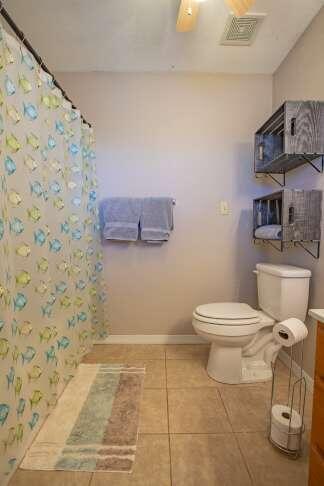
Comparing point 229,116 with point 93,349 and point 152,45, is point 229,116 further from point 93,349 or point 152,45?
point 93,349

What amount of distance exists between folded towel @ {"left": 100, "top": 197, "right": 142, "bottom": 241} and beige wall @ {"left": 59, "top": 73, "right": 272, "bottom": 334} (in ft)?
0.39

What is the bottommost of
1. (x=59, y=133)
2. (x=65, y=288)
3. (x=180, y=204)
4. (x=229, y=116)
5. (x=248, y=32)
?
(x=65, y=288)

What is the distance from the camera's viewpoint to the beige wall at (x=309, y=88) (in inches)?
57.9

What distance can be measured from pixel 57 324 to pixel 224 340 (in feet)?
3.16

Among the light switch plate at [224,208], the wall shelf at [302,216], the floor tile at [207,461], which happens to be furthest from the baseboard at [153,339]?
the wall shelf at [302,216]

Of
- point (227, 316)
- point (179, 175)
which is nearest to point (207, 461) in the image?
point (227, 316)

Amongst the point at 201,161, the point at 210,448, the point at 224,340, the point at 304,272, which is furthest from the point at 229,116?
the point at 210,448

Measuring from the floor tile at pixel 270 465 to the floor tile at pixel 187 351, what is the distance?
0.79 meters

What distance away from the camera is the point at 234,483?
100 cm

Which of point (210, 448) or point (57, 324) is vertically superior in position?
point (57, 324)

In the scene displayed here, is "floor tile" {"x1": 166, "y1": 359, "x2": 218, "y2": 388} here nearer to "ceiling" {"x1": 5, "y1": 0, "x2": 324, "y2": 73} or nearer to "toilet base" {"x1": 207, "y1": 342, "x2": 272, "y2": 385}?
"toilet base" {"x1": 207, "y1": 342, "x2": 272, "y2": 385}

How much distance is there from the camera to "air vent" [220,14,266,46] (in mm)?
1515

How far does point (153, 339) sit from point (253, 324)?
37.5 inches

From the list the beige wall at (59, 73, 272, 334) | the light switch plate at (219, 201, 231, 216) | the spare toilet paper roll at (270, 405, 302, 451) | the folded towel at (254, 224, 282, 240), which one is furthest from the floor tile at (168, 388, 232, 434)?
the light switch plate at (219, 201, 231, 216)
